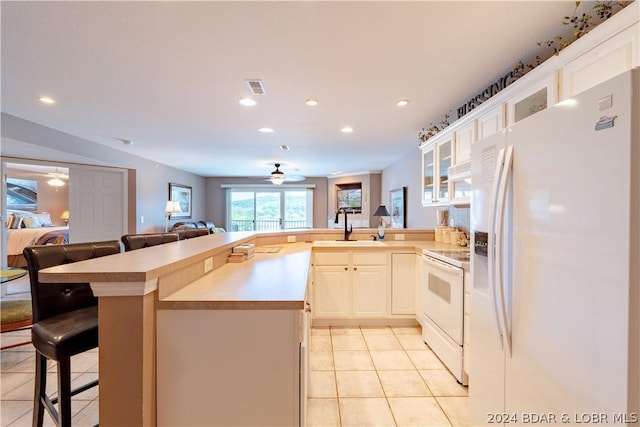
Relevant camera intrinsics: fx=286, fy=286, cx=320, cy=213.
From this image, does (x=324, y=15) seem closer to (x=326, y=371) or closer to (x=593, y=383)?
(x=593, y=383)

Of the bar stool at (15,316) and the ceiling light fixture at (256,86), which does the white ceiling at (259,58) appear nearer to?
the ceiling light fixture at (256,86)

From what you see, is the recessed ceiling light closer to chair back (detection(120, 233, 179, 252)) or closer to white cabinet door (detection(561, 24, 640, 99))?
chair back (detection(120, 233, 179, 252))

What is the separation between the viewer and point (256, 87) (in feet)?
8.18

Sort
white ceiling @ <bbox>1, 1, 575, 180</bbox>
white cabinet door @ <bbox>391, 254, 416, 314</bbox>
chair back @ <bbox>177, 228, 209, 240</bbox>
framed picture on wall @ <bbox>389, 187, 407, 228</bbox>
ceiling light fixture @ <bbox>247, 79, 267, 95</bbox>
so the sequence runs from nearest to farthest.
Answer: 1. white ceiling @ <bbox>1, 1, 575, 180</bbox>
2. ceiling light fixture @ <bbox>247, 79, 267, 95</bbox>
3. chair back @ <bbox>177, 228, 209, 240</bbox>
4. white cabinet door @ <bbox>391, 254, 416, 314</bbox>
5. framed picture on wall @ <bbox>389, 187, 407, 228</bbox>

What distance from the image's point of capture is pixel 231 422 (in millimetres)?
1183

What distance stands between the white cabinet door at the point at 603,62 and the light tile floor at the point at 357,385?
207cm

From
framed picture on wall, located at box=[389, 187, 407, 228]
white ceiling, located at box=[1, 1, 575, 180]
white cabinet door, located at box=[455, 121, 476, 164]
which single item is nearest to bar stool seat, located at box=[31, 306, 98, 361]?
white ceiling, located at box=[1, 1, 575, 180]

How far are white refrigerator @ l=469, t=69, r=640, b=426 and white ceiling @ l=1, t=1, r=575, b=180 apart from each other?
85 cm

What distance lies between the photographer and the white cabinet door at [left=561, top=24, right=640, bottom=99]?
48.0 inches

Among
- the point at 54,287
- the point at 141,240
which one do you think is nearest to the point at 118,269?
the point at 54,287

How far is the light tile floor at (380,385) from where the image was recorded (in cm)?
186

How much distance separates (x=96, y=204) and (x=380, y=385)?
5.74m

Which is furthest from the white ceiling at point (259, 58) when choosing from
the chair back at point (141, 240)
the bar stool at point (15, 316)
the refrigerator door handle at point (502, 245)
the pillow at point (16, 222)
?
the pillow at point (16, 222)

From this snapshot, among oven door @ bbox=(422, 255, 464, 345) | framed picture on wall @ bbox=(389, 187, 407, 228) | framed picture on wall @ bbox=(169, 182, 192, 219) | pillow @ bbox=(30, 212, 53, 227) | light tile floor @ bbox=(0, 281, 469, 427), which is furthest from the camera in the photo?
pillow @ bbox=(30, 212, 53, 227)
